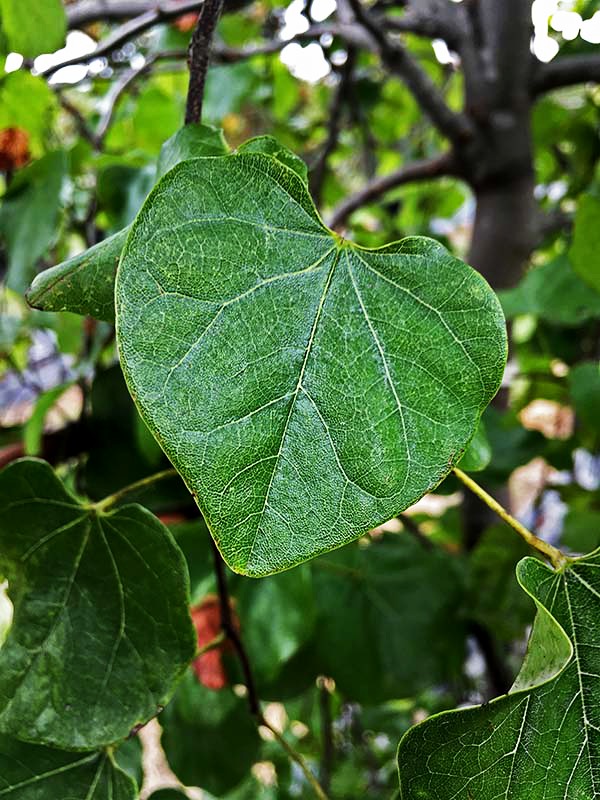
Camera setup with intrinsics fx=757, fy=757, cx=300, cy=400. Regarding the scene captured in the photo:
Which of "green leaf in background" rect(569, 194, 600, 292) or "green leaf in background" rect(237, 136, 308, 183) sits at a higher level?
"green leaf in background" rect(237, 136, 308, 183)

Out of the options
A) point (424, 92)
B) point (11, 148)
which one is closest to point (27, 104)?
point (11, 148)

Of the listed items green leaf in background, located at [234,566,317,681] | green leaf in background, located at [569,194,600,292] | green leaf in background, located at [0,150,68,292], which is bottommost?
green leaf in background, located at [234,566,317,681]

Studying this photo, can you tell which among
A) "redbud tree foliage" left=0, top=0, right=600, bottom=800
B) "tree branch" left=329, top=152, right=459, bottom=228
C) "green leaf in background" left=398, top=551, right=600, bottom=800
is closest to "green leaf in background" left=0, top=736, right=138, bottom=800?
"redbud tree foliage" left=0, top=0, right=600, bottom=800

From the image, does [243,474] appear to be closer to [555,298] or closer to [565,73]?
[555,298]

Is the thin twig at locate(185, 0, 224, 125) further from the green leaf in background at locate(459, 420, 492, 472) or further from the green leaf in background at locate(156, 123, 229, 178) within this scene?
the green leaf in background at locate(459, 420, 492, 472)

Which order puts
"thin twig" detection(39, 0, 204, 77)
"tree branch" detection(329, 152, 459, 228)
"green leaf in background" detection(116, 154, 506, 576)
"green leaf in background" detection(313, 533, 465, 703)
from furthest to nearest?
"tree branch" detection(329, 152, 459, 228), "green leaf in background" detection(313, 533, 465, 703), "thin twig" detection(39, 0, 204, 77), "green leaf in background" detection(116, 154, 506, 576)

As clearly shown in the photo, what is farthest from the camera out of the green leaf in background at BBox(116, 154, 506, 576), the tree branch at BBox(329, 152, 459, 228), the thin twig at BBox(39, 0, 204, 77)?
the tree branch at BBox(329, 152, 459, 228)

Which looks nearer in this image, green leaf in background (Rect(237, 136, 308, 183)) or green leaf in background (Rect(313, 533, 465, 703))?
green leaf in background (Rect(237, 136, 308, 183))
